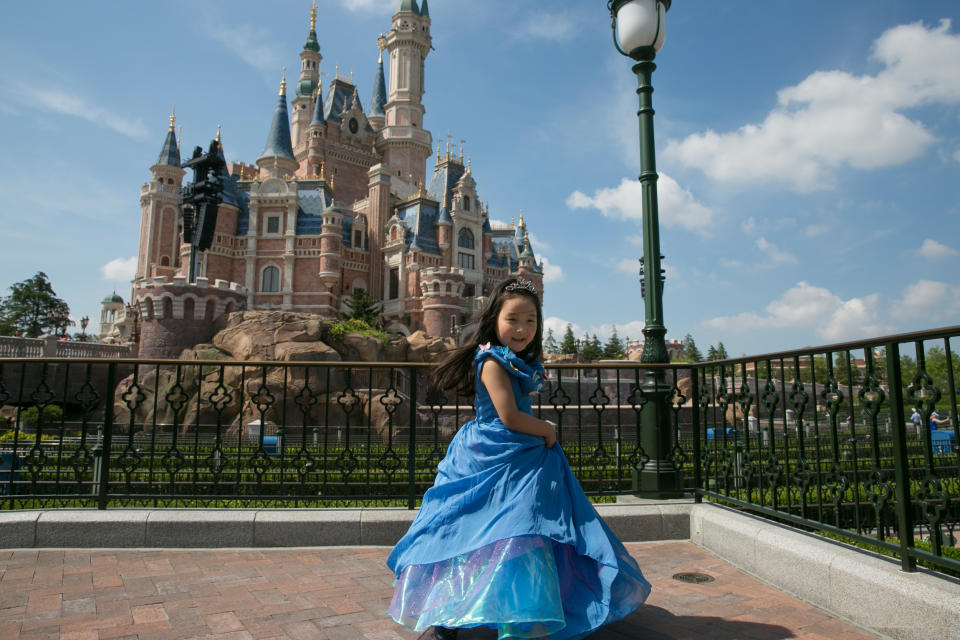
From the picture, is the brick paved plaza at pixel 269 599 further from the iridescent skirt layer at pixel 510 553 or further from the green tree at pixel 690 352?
the green tree at pixel 690 352

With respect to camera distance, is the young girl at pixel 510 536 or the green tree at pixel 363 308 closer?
the young girl at pixel 510 536

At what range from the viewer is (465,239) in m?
45.0

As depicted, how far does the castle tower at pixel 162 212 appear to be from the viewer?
44094mm

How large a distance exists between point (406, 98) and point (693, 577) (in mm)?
52934

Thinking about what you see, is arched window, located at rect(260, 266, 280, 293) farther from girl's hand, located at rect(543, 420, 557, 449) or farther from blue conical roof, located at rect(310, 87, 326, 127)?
girl's hand, located at rect(543, 420, 557, 449)

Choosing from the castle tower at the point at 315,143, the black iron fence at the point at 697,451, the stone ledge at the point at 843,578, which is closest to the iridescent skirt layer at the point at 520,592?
the stone ledge at the point at 843,578

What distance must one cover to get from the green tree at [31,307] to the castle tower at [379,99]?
106 ft

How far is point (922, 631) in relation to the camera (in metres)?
2.50

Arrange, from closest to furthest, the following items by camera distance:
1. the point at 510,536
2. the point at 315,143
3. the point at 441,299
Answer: the point at 510,536 < the point at 441,299 < the point at 315,143

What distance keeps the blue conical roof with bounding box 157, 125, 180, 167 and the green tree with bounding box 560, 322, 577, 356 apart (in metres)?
37.9

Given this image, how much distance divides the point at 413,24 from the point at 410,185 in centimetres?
1465

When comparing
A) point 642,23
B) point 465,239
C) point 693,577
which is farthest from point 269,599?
point 465,239

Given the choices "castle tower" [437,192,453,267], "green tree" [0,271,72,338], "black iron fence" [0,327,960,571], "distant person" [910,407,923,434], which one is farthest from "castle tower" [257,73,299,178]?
"distant person" [910,407,923,434]

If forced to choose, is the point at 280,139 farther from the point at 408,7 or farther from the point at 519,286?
the point at 519,286
